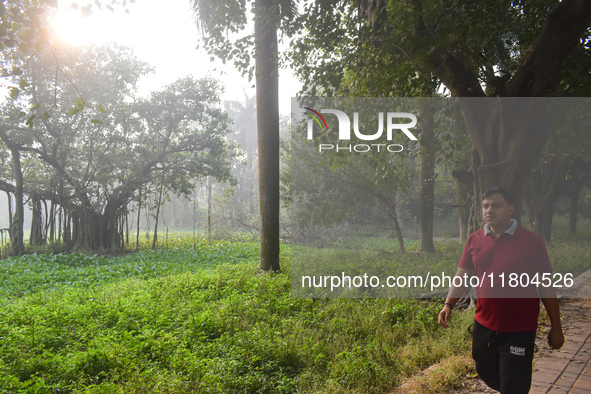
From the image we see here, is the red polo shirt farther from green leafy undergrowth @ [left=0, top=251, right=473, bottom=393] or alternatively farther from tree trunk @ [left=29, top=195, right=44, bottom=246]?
tree trunk @ [left=29, top=195, right=44, bottom=246]

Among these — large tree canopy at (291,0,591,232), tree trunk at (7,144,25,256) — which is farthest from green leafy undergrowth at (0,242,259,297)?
large tree canopy at (291,0,591,232)

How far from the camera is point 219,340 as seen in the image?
523 cm

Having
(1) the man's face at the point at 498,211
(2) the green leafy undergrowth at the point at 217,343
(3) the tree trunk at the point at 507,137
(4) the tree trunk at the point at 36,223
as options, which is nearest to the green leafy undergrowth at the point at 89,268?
(2) the green leafy undergrowth at the point at 217,343

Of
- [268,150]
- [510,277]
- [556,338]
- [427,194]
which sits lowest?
[556,338]

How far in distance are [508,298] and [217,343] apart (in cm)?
356

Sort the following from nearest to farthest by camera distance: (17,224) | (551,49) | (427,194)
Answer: (551,49), (427,194), (17,224)

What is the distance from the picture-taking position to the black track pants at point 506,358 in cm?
271

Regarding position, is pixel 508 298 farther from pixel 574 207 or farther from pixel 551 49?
pixel 574 207

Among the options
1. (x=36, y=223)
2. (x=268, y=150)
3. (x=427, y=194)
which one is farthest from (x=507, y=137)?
(x=36, y=223)

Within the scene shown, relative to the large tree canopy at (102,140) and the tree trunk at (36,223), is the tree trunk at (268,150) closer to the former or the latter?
the large tree canopy at (102,140)

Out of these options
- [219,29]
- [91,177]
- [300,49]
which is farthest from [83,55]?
[300,49]

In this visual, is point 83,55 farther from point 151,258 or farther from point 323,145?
point 323,145

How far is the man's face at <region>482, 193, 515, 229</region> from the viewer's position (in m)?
3.04

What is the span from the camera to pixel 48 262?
559 inches
